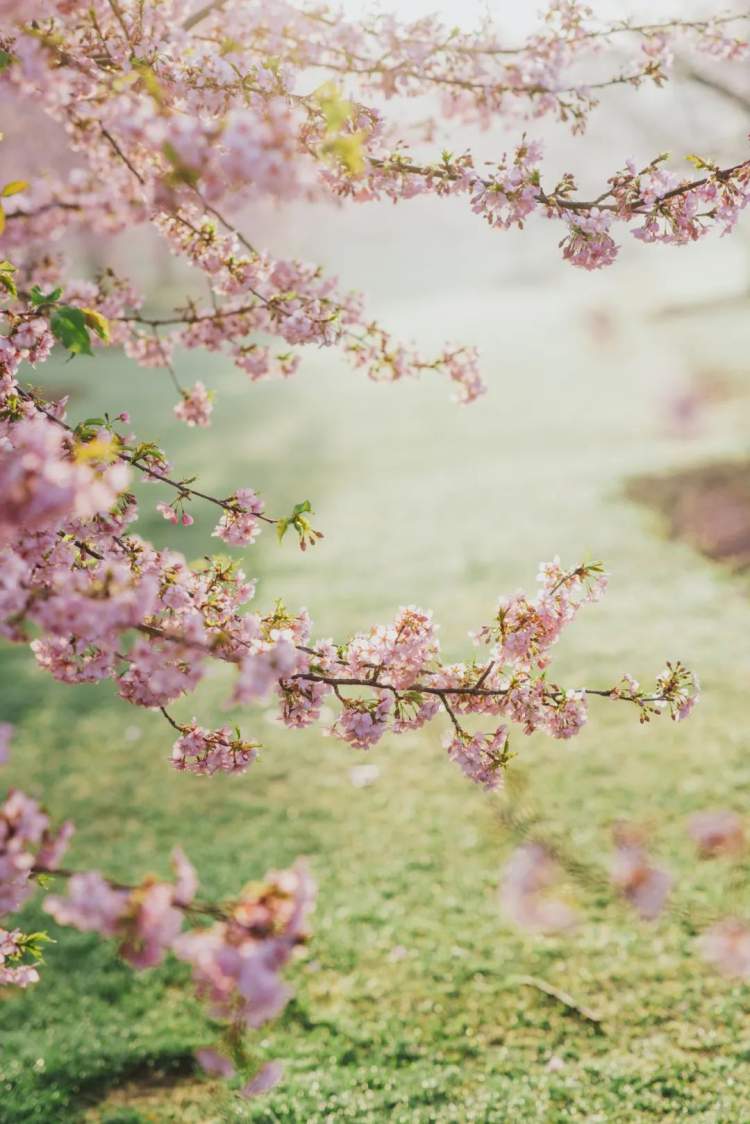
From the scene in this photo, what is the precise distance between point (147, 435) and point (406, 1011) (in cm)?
1545

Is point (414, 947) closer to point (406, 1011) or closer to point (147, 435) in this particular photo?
point (406, 1011)

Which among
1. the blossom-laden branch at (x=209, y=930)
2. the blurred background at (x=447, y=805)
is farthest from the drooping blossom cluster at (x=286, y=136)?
the blossom-laden branch at (x=209, y=930)

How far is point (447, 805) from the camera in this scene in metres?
6.73

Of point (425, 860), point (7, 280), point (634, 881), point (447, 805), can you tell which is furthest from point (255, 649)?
point (447, 805)

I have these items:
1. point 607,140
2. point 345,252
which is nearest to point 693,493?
point 607,140

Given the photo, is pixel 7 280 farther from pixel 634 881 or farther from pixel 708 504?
pixel 708 504

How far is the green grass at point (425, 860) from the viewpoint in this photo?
14.4 feet

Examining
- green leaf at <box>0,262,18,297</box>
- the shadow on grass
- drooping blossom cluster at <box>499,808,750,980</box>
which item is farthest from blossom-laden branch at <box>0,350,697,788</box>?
the shadow on grass

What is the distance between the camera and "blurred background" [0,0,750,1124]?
14.6 ft

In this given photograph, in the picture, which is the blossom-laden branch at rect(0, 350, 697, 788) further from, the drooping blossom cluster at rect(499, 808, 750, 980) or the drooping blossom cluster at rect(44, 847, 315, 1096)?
the drooping blossom cluster at rect(499, 808, 750, 980)

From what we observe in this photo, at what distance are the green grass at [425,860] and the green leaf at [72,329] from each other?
7.76 ft

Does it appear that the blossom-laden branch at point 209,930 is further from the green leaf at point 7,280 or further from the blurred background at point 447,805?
the green leaf at point 7,280

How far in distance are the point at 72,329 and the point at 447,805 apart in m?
4.91

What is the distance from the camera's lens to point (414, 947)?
5363 mm
